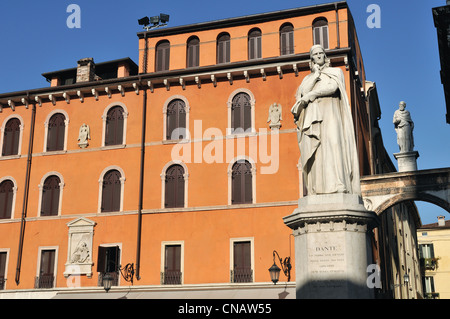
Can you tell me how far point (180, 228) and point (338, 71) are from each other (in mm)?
19192

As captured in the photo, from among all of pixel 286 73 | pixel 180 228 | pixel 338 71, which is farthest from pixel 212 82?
pixel 338 71

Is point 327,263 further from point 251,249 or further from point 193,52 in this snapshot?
point 193,52

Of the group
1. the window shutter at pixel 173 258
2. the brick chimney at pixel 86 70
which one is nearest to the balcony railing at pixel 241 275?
the window shutter at pixel 173 258

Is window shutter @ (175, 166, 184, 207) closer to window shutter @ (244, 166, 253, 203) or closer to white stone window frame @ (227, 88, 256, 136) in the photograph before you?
white stone window frame @ (227, 88, 256, 136)

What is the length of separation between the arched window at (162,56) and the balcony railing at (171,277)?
10.7 m

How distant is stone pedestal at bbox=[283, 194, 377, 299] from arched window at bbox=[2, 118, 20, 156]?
2585 centimetres

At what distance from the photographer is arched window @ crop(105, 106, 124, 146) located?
30.3 m

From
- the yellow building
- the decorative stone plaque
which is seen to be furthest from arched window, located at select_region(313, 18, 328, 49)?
the yellow building

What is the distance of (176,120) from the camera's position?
29.6 metres

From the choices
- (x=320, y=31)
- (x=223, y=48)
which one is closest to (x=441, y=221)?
(x=320, y=31)

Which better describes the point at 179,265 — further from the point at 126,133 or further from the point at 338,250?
the point at 338,250

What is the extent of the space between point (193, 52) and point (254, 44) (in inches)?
131
